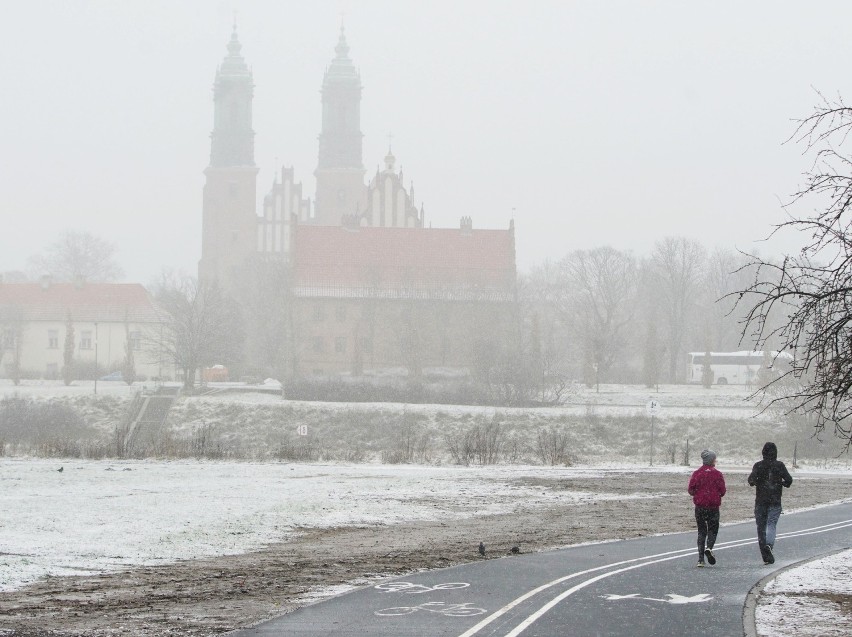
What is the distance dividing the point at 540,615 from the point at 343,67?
134 meters

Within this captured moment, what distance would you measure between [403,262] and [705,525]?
78.6m

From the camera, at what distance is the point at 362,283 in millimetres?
91625

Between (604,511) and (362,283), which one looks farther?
(362,283)

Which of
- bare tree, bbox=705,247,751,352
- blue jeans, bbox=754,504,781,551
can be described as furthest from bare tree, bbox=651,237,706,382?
blue jeans, bbox=754,504,781,551

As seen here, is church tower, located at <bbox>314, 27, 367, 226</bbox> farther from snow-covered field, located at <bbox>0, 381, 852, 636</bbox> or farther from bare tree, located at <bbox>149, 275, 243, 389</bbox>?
snow-covered field, located at <bbox>0, 381, 852, 636</bbox>

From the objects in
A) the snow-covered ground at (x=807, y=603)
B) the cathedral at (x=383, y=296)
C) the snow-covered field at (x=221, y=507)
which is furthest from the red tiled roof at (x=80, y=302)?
the snow-covered ground at (x=807, y=603)

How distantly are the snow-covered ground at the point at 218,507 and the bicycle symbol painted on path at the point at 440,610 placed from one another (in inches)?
Answer: 111

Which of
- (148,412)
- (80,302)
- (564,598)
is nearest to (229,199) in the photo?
(80,302)

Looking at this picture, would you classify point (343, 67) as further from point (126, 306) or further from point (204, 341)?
point (204, 341)

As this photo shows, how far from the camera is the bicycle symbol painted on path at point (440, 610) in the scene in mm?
12641

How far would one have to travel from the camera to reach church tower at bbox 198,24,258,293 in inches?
5276

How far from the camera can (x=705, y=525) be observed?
1658 centimetres

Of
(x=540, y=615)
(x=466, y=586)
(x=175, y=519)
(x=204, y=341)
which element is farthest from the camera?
(x=204, y=341)

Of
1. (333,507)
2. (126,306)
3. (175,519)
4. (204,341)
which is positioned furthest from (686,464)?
(126,306)
